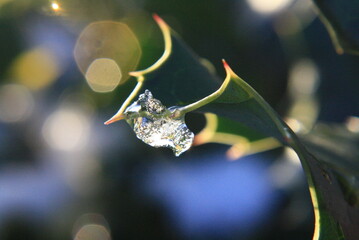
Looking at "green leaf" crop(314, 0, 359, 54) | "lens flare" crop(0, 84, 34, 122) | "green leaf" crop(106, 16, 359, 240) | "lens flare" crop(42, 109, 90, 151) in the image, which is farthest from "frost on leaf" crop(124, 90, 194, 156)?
"lens flare" crop(0, 84, 34, 122)

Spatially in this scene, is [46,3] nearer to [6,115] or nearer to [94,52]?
[94,52]

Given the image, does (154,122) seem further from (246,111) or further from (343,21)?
(343,21)

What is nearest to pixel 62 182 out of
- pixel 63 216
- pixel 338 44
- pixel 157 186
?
pixel 63 216

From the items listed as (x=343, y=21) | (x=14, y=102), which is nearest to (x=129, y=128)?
(x=14, y=102)

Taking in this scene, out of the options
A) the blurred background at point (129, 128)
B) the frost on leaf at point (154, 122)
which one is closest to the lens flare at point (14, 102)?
the blurred background at point (129, 128)

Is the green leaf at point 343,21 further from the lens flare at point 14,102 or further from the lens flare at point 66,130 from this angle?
the lens flare at point 14,102

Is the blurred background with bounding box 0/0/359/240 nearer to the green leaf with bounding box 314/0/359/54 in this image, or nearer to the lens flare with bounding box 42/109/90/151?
the lens flare with bounding box 42/109/90/151
